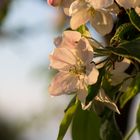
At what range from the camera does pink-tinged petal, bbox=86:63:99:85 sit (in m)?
0.76

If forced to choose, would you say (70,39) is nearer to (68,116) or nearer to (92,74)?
(92,74)

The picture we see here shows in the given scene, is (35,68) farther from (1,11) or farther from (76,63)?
(76,63)

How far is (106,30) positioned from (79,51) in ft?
0.21

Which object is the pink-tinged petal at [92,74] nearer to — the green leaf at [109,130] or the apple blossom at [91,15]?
the apple blossom at [91,15]

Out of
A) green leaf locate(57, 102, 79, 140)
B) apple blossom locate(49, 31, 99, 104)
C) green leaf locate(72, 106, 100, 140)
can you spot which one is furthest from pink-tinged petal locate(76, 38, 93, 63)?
green leaf locate(72, 106, 100, 140)

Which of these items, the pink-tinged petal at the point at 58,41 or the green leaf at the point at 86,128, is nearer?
the pink-tinged petal at the point at 58,41

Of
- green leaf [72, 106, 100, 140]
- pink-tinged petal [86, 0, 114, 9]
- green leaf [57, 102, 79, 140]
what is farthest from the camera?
green leaf [72, 106, 100, 140]

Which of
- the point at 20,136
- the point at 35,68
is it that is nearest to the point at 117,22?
the point at 35,68

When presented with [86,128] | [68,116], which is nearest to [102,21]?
[68,116]

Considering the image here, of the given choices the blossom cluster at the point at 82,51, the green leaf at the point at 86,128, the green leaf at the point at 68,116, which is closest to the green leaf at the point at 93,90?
the blossom cluster at the point at 82,51

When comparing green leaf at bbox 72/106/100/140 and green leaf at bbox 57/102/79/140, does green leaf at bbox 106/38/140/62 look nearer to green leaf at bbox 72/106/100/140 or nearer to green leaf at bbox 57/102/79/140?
green leaf at bbox 57/102/79/140

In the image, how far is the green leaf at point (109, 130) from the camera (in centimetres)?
96

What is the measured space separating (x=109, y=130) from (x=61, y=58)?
0.72ft

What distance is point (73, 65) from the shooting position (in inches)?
32.3
